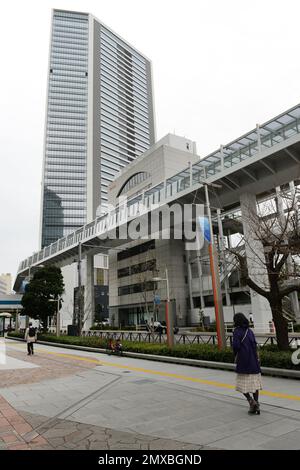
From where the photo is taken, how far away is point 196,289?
44.2 m

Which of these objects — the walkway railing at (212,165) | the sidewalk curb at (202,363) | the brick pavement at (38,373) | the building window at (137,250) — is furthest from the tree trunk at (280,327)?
the building window at (137,250)

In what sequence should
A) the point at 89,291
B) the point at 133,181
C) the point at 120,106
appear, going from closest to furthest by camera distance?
the point at 89,291
the point at 133,181
the point at 120,106

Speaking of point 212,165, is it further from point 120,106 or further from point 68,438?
point 120,106

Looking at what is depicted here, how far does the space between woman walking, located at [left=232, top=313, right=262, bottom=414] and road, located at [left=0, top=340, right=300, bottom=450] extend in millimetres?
332

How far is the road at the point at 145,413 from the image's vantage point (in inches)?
180

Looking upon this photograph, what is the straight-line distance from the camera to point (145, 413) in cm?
608

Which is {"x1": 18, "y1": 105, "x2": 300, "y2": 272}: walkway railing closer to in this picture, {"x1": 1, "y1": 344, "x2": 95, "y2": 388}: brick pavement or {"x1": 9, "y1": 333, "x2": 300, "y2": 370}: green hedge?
{"x1": 9, "y1": 333, "x2": 300, "y2": 370}: green hedge

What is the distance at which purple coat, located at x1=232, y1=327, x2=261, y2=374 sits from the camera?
5.85 metres

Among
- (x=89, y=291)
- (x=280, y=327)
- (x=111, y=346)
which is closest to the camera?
(x=280, y=327)

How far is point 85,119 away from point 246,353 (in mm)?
147873

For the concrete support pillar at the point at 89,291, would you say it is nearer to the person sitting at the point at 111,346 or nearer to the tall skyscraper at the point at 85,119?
the person sitting at the point at 111,346

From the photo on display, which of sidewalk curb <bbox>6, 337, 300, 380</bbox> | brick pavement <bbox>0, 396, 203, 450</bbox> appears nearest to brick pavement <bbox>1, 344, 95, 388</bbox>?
sidewalk curb <bbox>6, 337, 300, 380</bbox>

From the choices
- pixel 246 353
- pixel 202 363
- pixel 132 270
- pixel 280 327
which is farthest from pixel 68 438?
pixel 132 270
